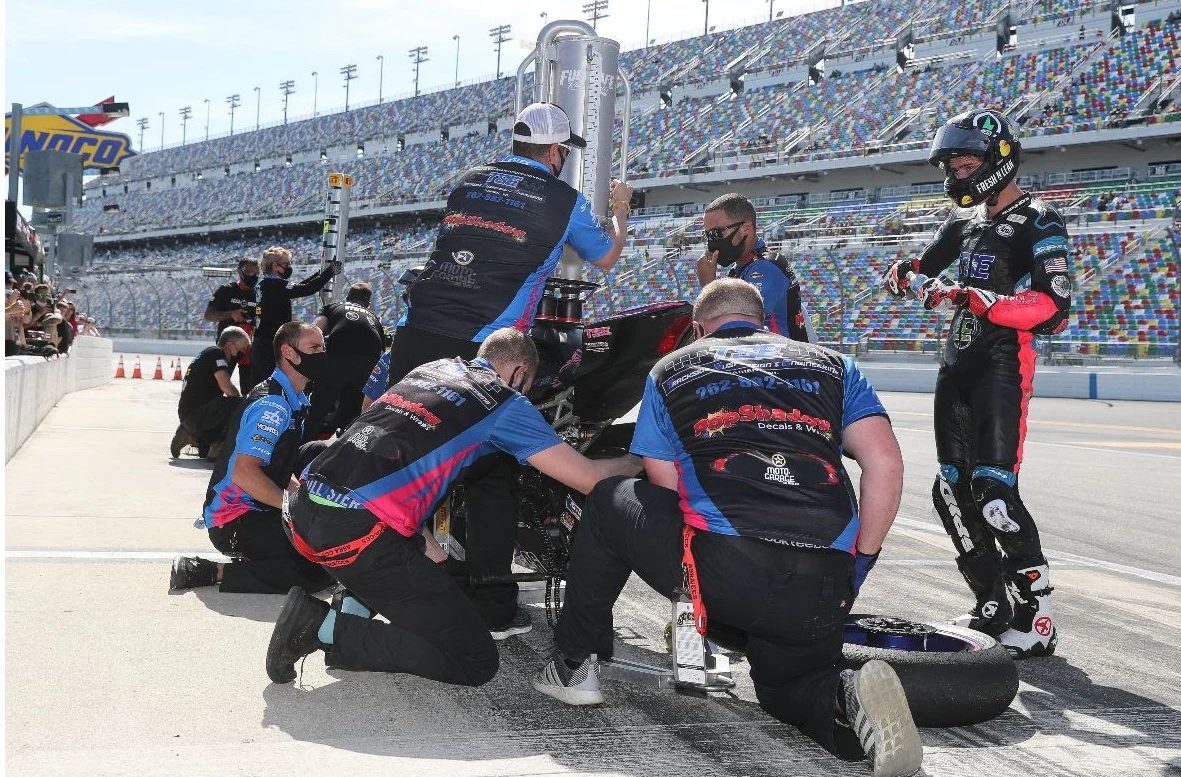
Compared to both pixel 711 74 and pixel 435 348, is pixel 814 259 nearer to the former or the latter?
pixel 711 74

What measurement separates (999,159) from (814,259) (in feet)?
91.0

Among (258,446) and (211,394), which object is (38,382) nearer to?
(211,394)

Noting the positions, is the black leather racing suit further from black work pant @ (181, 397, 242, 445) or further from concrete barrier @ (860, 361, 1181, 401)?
concrete barrier @ (860, 361, 1181, 401)

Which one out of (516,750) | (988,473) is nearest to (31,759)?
(516,750)

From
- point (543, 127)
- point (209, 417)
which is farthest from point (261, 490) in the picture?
point (209, 417)

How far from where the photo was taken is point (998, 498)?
13.2ft

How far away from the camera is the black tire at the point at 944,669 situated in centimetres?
301

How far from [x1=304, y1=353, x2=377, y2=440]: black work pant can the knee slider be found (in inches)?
160

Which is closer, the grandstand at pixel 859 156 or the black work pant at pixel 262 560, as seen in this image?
the black work pant at pixel 262 560

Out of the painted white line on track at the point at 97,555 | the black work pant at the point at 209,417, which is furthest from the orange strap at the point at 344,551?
the black work pant at the point at 209,417

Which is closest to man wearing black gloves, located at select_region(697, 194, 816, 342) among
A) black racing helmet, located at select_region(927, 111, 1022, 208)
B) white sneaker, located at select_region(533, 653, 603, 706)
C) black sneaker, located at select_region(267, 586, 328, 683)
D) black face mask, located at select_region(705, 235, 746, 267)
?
black face mask, located at select_region(705, 235, 746, 267)

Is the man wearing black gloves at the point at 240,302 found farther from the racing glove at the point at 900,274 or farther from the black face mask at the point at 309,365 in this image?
the racing glove at the point at 900,274

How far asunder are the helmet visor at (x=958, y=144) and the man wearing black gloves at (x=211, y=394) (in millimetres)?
6268

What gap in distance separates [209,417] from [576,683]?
6.95 metres
